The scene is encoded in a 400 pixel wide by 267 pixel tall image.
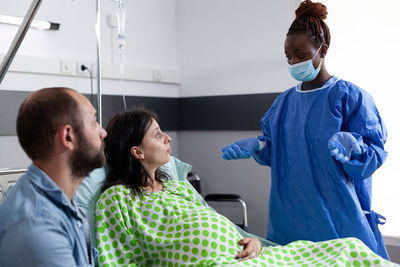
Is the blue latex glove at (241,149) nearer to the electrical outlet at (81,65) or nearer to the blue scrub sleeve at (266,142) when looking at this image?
the blue scrub sleeve at (266,142)

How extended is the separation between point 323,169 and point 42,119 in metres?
1.15

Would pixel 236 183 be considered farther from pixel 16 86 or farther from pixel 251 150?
pixel 16 86

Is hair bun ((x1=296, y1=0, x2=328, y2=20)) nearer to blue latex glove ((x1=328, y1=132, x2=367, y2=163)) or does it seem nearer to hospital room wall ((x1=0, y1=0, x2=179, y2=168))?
blue latex glove ((x1=328, y1=132, x2=367, y2=163))

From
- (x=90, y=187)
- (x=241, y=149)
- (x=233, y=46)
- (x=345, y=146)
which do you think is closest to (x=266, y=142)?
(x=241, y=149)

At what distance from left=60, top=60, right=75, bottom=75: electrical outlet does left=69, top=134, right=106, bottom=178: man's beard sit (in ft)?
5.43

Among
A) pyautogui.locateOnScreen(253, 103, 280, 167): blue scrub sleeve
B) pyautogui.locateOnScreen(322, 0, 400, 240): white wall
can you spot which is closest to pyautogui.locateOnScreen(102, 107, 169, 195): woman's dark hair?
pyautogui.locateOnScreen(253, 103, 280, 167): blue scrub sleeve

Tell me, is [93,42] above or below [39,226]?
above

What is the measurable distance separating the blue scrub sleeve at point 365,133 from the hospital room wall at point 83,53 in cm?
173

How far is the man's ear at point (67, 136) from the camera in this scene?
112 centimetres

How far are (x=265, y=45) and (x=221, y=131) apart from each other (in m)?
0.72

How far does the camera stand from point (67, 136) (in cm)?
113

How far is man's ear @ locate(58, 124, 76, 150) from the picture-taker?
112 cm

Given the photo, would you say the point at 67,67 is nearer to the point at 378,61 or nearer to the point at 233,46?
the point at 233,46

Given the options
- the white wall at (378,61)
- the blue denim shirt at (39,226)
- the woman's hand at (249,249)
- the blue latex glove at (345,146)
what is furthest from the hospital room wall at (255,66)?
the blue denim shirt at (39,226)
